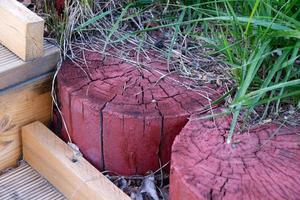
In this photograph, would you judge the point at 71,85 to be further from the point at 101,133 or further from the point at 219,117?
the point at 219,117

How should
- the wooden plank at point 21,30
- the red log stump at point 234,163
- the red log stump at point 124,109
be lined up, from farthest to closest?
1. the wooden plank at point 21,30
2. the red log stump at point 124,109
3. the red log stump at point 234,163

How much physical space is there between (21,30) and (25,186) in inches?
19.4

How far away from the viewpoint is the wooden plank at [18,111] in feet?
5.83

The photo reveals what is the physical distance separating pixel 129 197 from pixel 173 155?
0.76 ft

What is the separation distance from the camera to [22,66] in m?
1.74

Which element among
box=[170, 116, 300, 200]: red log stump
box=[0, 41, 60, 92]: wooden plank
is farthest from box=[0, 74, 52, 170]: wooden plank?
box=[170, 116, 300, 200]: red log stump

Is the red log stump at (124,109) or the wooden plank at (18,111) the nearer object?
the red log stump at (124,109)

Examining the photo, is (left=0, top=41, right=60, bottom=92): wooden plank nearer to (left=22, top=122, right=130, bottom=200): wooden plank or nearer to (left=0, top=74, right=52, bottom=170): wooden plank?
(left=0, top=74, right=52, bottom=170): wooden plank

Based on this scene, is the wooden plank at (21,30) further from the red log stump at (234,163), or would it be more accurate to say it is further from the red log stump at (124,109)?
the red log stump at (234,163)

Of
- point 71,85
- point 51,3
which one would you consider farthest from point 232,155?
point 51,3

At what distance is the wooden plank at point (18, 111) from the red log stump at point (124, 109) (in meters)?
0.11

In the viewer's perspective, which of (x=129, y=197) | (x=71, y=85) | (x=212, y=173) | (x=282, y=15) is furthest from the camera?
(x=71, y=85)

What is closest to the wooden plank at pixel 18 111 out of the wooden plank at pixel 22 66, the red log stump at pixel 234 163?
the wooden plank at pixel 22 66

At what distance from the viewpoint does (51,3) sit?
196cm
